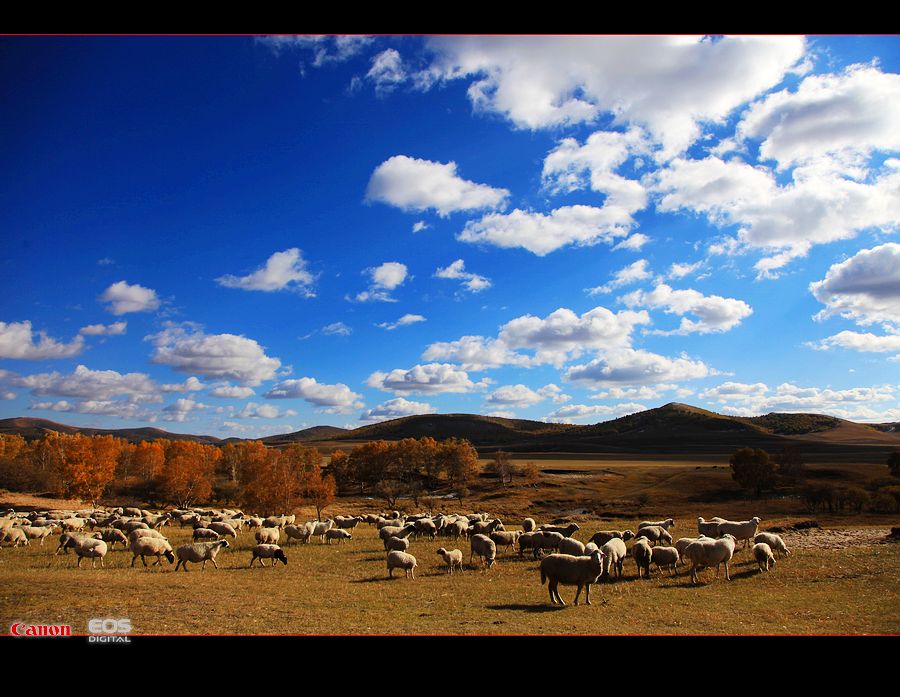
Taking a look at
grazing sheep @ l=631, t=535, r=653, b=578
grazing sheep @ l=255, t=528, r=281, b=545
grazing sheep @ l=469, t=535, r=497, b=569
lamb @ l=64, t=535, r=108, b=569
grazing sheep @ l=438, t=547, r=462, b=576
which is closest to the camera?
grazing sheep @ l=631, t=535, r=653, b=578

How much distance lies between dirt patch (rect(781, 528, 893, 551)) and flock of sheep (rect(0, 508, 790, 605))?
3.19 meters

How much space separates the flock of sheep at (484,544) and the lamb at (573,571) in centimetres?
3

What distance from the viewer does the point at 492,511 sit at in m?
66.4

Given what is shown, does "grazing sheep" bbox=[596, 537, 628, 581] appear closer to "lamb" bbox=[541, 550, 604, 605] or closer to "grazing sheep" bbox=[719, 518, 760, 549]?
"lamb" bbox=[541, 550, 604, 605]

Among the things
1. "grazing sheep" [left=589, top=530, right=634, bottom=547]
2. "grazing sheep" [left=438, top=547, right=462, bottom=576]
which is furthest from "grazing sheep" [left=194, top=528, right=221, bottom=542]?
"grazing sheep" [left=589, top=530, right=634, bottom=547]

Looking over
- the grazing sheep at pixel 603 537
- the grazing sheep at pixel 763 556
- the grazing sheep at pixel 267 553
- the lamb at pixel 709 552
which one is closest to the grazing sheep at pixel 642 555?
the lamb at pixel 709 552

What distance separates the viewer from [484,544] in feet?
82.5

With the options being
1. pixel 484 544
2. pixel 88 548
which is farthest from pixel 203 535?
pixel 484 544

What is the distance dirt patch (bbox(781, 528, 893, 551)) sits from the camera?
89.7 feet

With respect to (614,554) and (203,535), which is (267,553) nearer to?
(203,535)

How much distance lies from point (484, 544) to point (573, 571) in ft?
30.5

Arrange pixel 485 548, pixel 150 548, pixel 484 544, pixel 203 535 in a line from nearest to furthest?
pixel 150 548
pixel 485 548
pixel 484 544
pixel 203 535

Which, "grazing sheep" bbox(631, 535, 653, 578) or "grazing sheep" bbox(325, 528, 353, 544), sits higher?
"grazing sheep" bbox(631, 535, 653, 578)
